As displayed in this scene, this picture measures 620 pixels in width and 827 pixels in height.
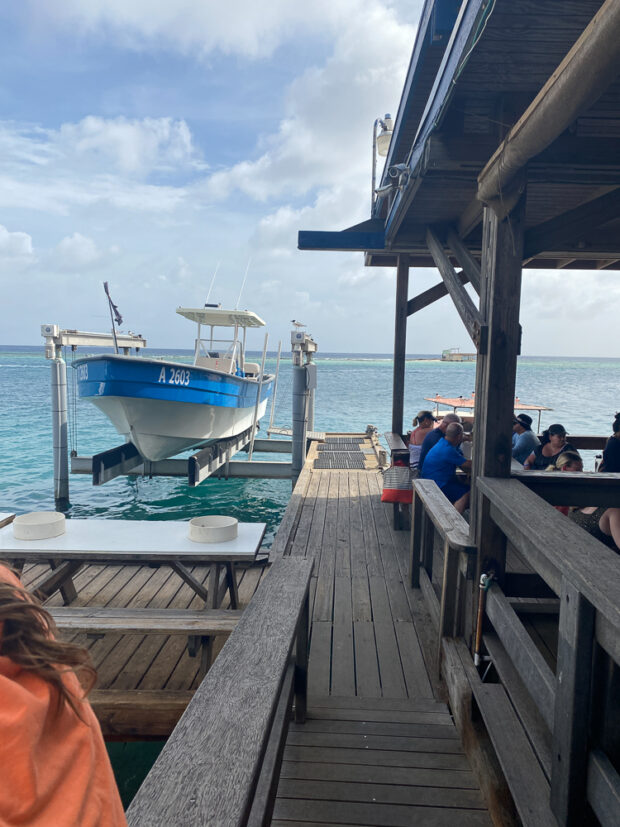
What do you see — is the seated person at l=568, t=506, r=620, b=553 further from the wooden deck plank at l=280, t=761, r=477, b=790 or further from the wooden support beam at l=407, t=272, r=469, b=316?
the wooden support beam at l=407, t=272, r=469, b=316

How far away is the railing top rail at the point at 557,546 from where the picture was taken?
59.1 inches

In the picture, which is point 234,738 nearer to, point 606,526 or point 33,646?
point 33,646

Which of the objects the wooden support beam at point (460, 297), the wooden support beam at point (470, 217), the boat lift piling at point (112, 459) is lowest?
the boat lift piling at point (112, 459)

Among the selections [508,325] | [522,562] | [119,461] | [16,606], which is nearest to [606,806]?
[16,606]

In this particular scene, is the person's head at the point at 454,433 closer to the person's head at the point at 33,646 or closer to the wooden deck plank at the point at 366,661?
the wooden deck plank at the point at 366,661

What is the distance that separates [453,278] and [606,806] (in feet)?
10.8

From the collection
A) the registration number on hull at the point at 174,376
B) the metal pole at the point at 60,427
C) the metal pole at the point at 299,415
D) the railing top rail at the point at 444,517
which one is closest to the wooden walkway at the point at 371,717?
the railing top rail at the point at 444,517

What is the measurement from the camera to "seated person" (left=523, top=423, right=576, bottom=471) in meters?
5.95

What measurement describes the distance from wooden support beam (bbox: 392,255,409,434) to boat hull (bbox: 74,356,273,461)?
460 cm

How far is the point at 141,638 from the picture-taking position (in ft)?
14.2

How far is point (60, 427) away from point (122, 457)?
1363 millimetres

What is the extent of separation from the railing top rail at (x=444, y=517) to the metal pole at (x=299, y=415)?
5.89 metres

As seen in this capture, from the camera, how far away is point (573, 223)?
279 cm

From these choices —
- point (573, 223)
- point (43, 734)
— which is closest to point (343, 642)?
point (573, 223)
